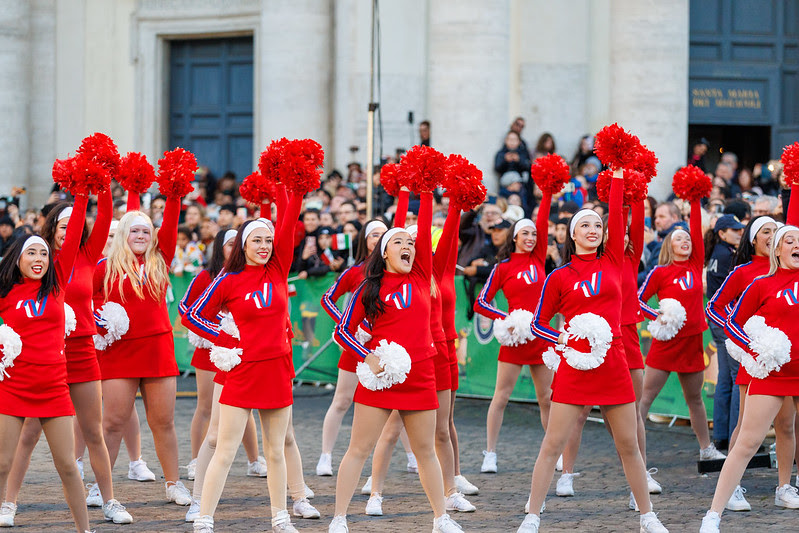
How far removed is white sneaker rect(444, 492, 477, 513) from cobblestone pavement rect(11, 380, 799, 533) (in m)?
0.08

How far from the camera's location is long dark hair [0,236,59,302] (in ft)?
23.2

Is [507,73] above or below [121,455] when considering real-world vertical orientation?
above

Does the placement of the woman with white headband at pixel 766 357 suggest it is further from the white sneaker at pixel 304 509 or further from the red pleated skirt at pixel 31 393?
the red pleated skirt at pixel 31 393

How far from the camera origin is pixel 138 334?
821 centimetres

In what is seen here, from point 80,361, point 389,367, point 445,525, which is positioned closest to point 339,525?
point 445,525

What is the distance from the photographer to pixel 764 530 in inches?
299

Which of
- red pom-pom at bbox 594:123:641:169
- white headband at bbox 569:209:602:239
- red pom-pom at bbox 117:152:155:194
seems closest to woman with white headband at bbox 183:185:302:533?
red pom-pom at bbox 117:152:155:194

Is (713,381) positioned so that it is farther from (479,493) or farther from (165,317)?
(165,317)

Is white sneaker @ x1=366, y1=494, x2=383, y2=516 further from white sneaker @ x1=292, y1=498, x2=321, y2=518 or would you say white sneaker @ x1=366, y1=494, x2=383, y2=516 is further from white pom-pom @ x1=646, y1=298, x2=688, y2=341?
white pom-pom @ x1=646, y1=298, x2=688, y2=341

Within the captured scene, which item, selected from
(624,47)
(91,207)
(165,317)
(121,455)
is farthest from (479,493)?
(624,47)

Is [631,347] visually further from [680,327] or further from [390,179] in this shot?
[390,179]

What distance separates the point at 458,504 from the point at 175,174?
287 cm

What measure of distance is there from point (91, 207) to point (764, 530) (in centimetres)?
1167

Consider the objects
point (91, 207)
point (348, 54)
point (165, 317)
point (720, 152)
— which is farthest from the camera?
point (720, 152)
